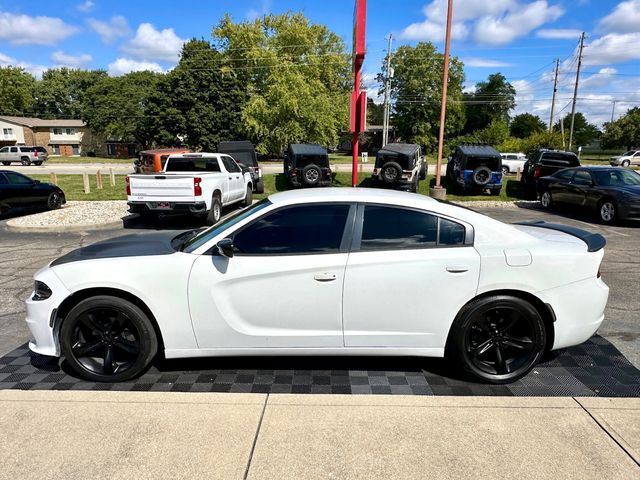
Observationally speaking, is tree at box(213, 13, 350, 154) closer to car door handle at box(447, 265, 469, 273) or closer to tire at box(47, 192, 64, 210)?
tire at box(47, 192, 64, 210)

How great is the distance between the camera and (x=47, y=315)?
10.8 feet

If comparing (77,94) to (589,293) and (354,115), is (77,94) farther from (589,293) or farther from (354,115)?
(589,293)

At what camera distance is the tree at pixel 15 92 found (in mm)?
78125

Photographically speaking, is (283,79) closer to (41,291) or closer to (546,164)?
(546,164)

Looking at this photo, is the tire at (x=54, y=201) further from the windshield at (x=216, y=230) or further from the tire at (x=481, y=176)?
the tire at (x=481, y=176)

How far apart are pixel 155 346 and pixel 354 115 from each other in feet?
25.0

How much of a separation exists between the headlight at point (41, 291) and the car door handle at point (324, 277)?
202cm

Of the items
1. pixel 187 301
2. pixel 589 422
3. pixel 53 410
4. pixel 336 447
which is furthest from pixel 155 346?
pixel 589 422

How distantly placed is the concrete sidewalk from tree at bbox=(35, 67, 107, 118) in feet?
298

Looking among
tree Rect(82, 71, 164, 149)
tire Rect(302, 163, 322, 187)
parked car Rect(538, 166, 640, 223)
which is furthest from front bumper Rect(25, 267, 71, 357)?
tree Rect(82, 71, 164, 149)

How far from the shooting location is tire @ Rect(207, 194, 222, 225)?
10664mm

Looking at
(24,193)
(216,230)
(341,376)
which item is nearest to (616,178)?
(341,376)

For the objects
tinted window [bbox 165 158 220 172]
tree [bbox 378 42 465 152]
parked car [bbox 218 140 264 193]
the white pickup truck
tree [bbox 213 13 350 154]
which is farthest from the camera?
tree [bbox 378 42 465 152]

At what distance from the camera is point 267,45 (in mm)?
42438
